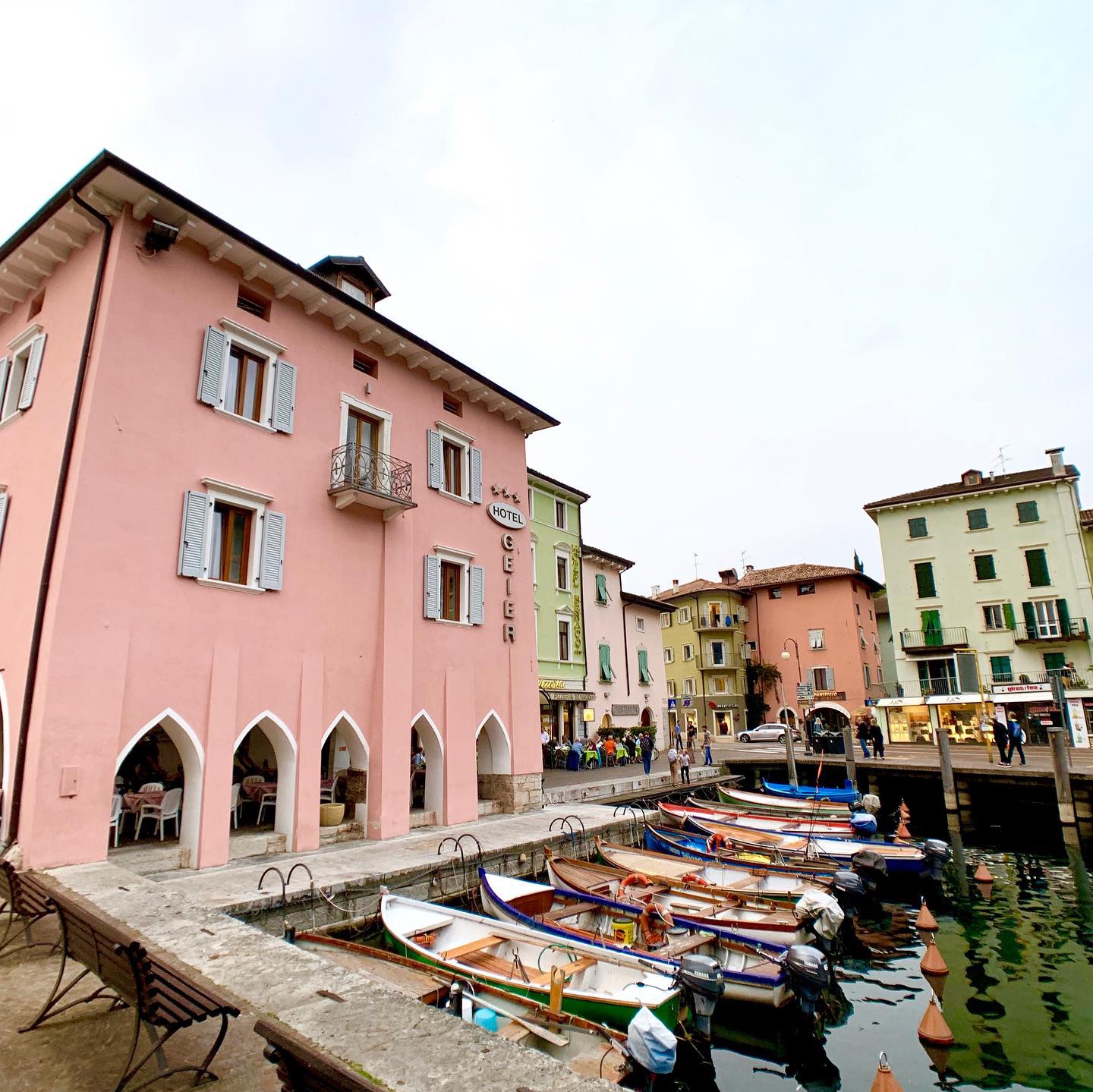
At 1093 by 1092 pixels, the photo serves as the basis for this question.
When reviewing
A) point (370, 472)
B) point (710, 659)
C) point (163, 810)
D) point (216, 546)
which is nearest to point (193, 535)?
point (216, 546)

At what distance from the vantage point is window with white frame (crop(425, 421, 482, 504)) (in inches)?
691

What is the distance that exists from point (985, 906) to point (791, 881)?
415cm

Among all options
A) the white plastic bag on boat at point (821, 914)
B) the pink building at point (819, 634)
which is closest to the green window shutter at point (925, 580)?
the pink building at point (819, 634)

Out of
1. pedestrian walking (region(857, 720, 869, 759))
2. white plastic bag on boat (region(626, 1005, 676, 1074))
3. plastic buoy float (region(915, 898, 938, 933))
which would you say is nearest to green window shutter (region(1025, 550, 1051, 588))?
pedestrian walking (region(857, 720, 869, 759))

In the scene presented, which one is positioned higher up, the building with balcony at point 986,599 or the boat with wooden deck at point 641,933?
the building with balcony at point 986,599

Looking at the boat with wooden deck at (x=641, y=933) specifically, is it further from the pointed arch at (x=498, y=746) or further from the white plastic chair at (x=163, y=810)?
the pointed arch at (x=498, y=746)

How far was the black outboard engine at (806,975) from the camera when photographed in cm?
839

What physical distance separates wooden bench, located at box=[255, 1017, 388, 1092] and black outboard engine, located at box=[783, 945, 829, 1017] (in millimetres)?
7017

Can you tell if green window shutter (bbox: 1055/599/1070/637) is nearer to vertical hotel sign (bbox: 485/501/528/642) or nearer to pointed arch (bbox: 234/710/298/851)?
vertical hotel sign (bbox: 485/501/528/642)

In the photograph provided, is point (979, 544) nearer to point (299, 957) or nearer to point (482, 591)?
point (482, 591)

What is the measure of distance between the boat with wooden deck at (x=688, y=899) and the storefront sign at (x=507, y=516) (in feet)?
30.1

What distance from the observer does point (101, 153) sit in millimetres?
10883

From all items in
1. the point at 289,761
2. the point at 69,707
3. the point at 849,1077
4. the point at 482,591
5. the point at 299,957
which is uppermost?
the point at 482,591

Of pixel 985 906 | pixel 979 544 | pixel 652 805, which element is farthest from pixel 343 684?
pixel 979 544
